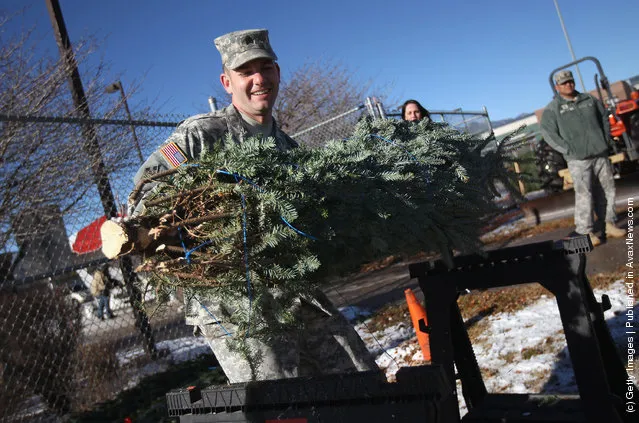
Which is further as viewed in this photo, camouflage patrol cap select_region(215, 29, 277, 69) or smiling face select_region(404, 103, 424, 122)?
smiling face select_region(404, 103, 424, 122)

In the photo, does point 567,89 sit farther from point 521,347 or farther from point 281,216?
point 281,216

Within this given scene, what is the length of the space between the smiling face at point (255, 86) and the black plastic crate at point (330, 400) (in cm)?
143

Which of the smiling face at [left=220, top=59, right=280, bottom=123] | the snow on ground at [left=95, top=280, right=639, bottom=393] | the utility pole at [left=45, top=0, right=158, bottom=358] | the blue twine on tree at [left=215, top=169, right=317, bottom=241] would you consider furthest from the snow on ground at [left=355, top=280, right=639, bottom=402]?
the utility pole at [left=45, top=0, right=158, bottom=358]

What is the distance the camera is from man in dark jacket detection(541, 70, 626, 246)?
659cm

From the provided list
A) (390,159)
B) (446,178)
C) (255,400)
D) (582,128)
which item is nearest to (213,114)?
(390,159)

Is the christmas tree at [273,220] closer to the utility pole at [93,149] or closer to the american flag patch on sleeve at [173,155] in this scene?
the american flag patch on sleeve at [173,155]

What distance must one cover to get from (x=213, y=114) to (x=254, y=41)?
0.42 meters

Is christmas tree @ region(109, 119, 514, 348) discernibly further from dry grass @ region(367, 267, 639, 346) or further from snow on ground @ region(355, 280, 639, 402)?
dry grass @ region(367, 267, 639, 346)

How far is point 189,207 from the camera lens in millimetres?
1936

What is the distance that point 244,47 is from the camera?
281cm

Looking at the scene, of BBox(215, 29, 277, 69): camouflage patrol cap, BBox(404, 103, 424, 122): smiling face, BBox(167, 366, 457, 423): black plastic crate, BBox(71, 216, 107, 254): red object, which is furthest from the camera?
BBox(71, 216, 107, 254): red object

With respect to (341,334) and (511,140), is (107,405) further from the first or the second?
(511,140)

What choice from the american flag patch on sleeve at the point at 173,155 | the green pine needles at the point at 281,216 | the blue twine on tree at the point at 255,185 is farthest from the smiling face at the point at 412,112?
the blue twine on tree at the point at 255,185

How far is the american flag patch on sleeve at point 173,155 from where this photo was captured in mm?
2119
